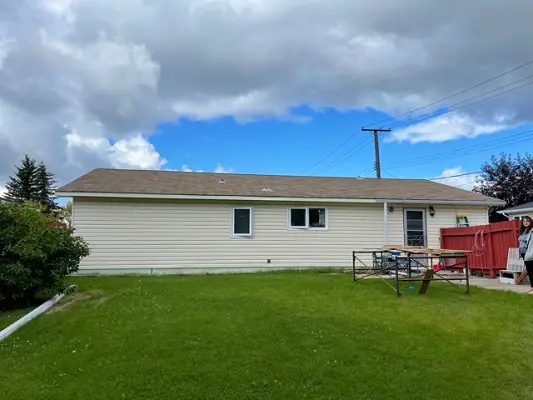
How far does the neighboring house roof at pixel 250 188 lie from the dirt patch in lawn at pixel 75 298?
430 cm

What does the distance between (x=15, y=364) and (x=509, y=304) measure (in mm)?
7665

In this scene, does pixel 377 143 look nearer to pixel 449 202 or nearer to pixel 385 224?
pixel 449 202

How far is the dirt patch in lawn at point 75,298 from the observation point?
751 centimetres

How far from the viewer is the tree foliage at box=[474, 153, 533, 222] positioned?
2956 centimetres

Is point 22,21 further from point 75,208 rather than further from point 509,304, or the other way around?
point 509,304

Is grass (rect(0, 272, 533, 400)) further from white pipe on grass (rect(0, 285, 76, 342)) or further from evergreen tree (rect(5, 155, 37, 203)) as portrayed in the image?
evergreen tree (rect(5, 155, 37, 203))

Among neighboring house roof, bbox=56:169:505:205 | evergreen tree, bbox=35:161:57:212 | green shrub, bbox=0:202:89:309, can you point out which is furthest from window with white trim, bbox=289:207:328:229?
evergreen tree, bbox=35:161:57:212

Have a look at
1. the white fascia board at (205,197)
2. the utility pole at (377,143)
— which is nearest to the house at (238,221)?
the white fascia board at (205,197)

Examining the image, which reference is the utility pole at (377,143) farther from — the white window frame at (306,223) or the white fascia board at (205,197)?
the white window frame at (306,223)

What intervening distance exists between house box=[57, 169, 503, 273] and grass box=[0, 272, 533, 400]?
513 cm

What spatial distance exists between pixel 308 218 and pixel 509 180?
23.2 m

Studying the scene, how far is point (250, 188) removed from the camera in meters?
14.4

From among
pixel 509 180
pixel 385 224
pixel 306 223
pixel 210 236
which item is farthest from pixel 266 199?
pixel 509 180

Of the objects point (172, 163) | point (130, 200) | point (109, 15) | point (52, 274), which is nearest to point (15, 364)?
point (52, 274)
